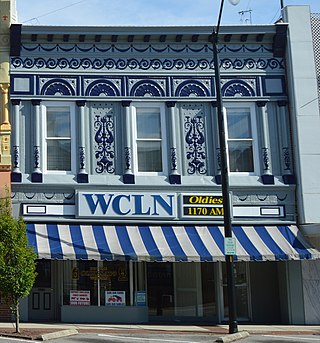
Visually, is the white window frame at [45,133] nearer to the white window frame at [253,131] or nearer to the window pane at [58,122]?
the window pane at [58,122]

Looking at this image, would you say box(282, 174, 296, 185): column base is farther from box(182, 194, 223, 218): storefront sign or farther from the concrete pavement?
the concrete pavement

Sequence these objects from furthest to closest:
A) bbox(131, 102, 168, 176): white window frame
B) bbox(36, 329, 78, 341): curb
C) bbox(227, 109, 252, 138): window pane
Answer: bbox(227, 109, 252, 138): window pane < bbox(131, 102, 168, 176): white window frame < bbox(36, 329, 78, 341): curb

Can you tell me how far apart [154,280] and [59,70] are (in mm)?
7201

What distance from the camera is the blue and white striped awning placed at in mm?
17422

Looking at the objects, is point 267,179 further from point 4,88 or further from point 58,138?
point 4,88

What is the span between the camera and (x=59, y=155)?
19.4m

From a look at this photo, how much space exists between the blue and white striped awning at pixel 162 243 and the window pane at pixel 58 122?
2961 millimetres

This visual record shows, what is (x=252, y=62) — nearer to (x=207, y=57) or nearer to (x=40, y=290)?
(x=207, y=57)

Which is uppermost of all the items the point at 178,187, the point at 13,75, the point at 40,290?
the point at 13,75

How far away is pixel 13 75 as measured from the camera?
19406mm

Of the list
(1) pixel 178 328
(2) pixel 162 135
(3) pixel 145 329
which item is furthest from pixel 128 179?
(1) pixel 178 328

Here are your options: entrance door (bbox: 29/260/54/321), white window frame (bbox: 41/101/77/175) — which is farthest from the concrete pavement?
white window frame (bbox: 41/101/77/175)

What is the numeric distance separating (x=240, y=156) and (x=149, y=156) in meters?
2.93

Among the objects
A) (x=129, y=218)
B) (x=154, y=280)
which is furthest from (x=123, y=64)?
(x=154, y=280)
